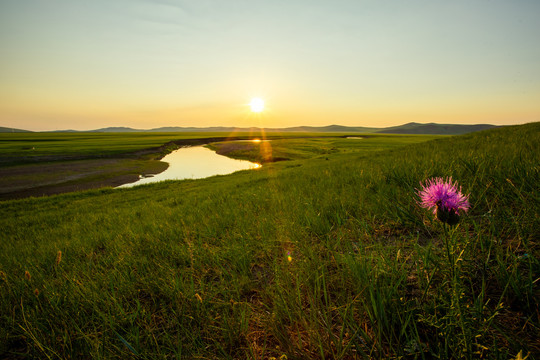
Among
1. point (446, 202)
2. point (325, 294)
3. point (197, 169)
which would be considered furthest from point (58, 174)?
point (446, 202)

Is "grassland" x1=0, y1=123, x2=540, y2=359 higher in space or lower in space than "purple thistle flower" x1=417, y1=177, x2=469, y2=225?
lower

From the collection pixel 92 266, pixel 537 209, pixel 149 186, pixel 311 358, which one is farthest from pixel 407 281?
pixel 149 186

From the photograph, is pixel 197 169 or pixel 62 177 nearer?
pixel 62 177

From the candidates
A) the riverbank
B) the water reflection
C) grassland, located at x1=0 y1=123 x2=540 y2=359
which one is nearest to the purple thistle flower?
grassland, located at x1=0 y1=123 x2=540 y2=359

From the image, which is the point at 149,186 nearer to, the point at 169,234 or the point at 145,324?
the point at 169,234

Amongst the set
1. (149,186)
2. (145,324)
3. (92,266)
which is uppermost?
(145,324)

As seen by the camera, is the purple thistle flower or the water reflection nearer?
the purple thistle flower

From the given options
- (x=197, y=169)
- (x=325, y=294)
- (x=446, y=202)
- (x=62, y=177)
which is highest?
(x=446, y=202)

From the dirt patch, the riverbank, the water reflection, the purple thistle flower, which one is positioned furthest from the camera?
the water reflection

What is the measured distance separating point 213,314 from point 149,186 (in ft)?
69.0

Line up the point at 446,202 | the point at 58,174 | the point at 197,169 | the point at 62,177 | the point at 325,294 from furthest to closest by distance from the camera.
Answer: the point at 197,169, the point at 58,174, the point at 62,177, the point at 325,294, the point at 446,202

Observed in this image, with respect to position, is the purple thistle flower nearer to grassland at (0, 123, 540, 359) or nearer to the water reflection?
grassland at (0, 123, 540, 359)

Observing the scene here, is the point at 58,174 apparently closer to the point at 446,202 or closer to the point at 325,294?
the point at 325,294

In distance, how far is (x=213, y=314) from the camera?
189 cm
